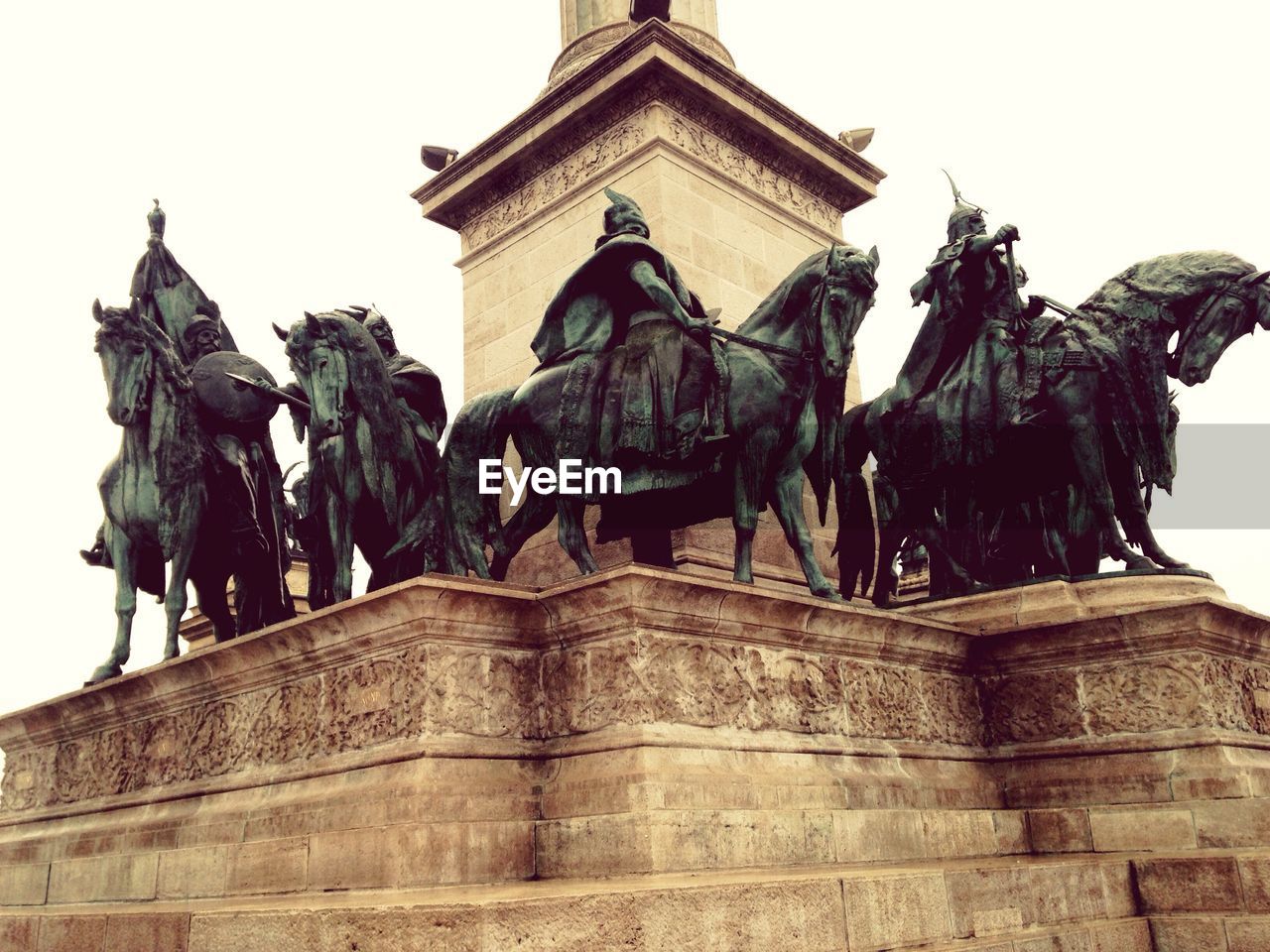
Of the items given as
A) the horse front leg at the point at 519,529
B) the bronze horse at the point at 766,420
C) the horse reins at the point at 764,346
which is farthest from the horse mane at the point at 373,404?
the horse reins at the point at 764,346

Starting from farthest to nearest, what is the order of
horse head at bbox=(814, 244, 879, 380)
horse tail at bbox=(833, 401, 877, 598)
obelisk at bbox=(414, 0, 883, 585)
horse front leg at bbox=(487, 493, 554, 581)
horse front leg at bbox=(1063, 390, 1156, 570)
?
obelisk at bbox=(414, 0, 883, 585), horse tail at bbox=(833, 401, 877, 598), horse front leg at bbox=(487, 493, 554, 581), horse front leg at bbox=(1063, 390, 1156, 570), horse head at bbox=(814, 244, 879, 380)

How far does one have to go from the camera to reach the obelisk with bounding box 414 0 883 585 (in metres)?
13.2

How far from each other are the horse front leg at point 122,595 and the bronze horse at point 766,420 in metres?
3.00

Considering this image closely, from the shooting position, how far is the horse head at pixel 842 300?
8.65m

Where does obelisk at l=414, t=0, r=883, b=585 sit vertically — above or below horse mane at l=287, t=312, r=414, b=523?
above

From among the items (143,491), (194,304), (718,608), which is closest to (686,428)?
(718,608)

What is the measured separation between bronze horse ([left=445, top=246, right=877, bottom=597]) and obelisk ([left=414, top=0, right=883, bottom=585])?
245 cm

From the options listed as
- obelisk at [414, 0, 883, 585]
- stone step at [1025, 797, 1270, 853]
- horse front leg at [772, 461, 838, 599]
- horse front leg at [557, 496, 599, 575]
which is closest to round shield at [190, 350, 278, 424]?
obelisk at [414, 0, 883, 585]

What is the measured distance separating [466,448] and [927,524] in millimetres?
3979

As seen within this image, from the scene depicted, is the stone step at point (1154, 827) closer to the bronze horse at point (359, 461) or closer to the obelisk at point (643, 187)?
the obelisk at point (643, 187)

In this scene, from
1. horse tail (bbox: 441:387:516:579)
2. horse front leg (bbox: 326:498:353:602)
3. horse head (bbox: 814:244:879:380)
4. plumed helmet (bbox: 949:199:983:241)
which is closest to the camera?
horse head (bbox: 814:244:879:380)

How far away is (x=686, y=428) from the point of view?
29.2 ft

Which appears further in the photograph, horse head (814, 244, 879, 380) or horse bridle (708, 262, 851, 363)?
horse bridle (708, 262, 851, 363)

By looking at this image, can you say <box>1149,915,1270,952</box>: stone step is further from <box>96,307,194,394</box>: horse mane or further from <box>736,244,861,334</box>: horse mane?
<box>96,307,194,394</box>: horse mane
